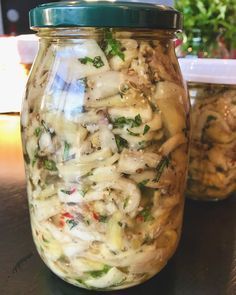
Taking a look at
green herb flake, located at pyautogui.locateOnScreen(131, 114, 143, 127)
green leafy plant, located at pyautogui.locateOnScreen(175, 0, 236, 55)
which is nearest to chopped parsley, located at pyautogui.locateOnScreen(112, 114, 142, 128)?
green herb flake, located at pyautogui.locateOnScreen(131, 114, 143, 127)

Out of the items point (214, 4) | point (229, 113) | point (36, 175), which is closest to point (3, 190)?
point (36, 175)

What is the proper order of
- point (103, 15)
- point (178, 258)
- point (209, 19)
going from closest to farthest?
point (103, 15), point (178, 258), point (209, 19)

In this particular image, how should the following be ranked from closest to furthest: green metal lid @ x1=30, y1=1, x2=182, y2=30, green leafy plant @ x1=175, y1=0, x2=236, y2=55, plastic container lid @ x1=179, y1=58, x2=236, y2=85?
green metal lid @ x1=30, y1=1, x2=182, y2=30, plastic container lid @ x1=179, y1=58, x2=236, y2=85, green leafy plant @ x1=175, y1=0, x2=236, y2=55

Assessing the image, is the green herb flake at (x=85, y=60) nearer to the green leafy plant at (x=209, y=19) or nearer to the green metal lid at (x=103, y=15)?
the green metal lid at (x=103, y=15)

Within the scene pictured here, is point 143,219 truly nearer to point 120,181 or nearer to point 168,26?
point 120,181

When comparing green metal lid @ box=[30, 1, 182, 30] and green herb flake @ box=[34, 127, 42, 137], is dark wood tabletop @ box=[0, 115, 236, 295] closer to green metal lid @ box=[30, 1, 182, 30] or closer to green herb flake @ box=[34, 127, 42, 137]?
green herb flake @ box=[34, 127, 42, 137]

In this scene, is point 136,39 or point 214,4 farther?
point 214,4

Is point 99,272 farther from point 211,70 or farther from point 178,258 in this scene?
point 211,70

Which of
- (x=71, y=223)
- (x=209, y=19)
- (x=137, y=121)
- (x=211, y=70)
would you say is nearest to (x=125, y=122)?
(x=137, y=121)
